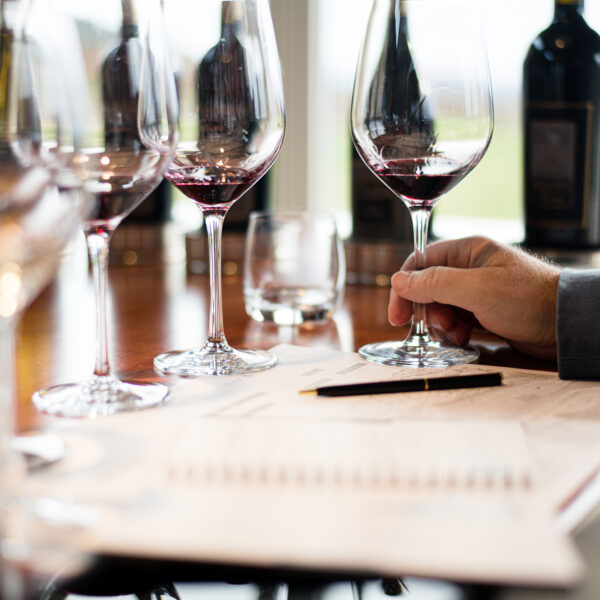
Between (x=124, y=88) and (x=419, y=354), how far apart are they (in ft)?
1.15

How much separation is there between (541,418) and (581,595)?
0.23m

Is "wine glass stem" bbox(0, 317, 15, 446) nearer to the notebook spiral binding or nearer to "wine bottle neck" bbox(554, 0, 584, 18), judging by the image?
the notebook spiral binding

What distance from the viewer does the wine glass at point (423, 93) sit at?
2.45 feet

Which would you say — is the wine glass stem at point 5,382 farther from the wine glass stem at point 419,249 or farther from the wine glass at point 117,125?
the wine glass stem at point 419,249

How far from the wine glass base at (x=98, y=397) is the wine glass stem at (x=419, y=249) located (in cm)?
27

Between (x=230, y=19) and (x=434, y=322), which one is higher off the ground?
(x=230, y=19)

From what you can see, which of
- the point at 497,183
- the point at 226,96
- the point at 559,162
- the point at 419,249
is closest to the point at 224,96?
the point at 226,96

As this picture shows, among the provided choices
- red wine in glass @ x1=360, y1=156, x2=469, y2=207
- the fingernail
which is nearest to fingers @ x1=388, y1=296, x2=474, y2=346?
the fingernail

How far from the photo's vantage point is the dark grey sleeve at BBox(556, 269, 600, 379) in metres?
0.70

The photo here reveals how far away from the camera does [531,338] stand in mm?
792

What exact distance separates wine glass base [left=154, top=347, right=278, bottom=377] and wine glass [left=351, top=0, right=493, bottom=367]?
11cm

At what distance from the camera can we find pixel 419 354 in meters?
0.78

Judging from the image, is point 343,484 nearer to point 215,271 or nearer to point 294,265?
point 215,271

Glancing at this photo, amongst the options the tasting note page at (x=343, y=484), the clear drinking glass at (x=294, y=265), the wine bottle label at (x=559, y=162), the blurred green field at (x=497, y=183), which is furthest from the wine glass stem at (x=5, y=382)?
the blurred green field at (x=497, y=183)
